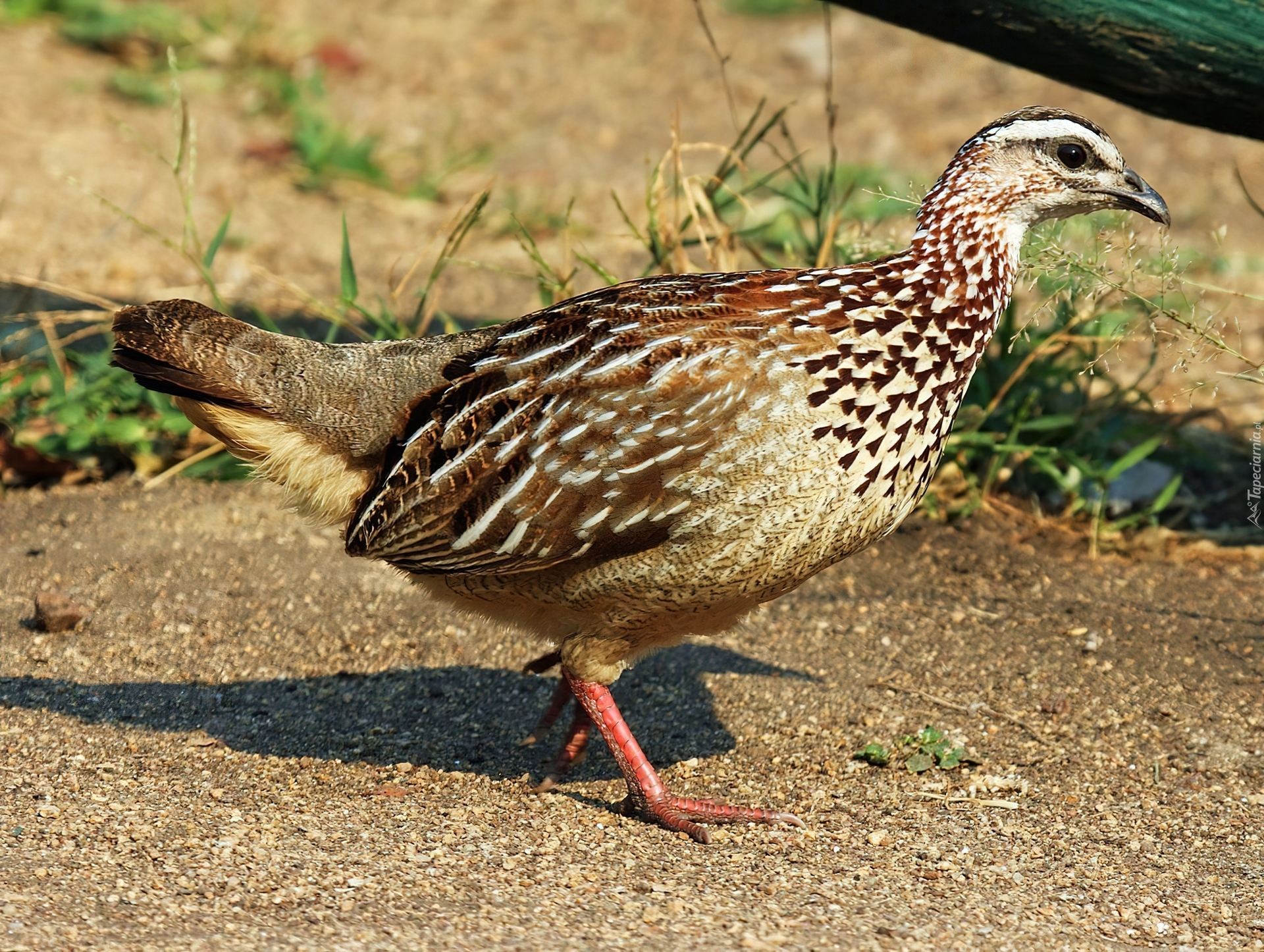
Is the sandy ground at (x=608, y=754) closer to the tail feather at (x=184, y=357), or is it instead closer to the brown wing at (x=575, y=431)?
the brown wing at (x=575, y=431)

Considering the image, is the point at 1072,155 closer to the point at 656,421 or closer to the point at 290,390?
the point at 656,421

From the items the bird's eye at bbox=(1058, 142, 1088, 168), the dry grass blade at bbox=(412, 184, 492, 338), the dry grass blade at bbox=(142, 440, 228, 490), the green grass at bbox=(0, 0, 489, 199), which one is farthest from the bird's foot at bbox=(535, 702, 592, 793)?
the green grass at bbox=(0, 0, 489, 199)

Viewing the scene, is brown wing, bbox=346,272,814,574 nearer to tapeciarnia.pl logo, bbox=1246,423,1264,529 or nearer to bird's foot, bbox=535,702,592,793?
bird's foot, bbox=535,702,592,793

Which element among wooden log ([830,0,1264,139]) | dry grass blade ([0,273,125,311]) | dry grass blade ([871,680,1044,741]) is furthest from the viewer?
dry grass blade ([0,273,125,311])

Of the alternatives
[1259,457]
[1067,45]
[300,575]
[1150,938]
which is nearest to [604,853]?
[1150,938]

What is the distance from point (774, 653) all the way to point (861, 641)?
34 cm

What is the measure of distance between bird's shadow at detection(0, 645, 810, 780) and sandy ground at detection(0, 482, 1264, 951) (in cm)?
1

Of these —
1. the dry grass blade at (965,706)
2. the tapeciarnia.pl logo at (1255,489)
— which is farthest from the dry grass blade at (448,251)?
the tapeciarnia.pl logo at (1255,489)

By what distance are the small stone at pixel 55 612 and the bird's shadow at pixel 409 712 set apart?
0.90 ft

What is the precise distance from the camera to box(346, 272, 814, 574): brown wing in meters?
3.74

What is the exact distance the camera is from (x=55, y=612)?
4.84 m

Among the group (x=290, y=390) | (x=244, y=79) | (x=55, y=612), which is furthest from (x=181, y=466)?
(x=244, y=79)

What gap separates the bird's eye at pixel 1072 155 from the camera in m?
3.89

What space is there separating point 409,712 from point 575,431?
142 centimetres
